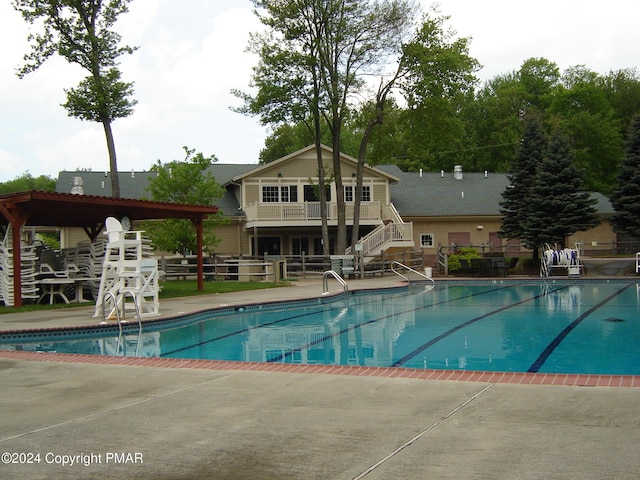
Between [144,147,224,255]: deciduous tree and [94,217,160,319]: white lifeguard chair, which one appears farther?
[144,147,224,255]: deciduous tree

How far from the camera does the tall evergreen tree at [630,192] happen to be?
3089cm

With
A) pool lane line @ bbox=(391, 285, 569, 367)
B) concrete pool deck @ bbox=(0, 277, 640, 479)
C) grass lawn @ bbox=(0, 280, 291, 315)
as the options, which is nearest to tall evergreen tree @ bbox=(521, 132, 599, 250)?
pool lane line @ bbox=(391, 285, 569, 367)

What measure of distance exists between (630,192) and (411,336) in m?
23.5

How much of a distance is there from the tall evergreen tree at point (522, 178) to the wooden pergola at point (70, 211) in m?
17.8

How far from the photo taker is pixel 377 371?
7.57 m

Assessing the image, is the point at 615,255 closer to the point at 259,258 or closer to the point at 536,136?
the point at 536,136

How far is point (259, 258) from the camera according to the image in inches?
1153

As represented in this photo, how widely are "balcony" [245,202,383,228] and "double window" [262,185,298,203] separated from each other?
4.55ft

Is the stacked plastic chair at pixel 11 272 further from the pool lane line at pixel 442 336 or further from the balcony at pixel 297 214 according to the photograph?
the balcony at pixel 297 214

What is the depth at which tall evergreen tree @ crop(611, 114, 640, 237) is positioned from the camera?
101 feet

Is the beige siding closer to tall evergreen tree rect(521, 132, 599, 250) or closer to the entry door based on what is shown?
the entry door

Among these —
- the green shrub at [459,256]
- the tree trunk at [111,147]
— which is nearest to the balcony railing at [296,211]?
the green shrub at [459,256]

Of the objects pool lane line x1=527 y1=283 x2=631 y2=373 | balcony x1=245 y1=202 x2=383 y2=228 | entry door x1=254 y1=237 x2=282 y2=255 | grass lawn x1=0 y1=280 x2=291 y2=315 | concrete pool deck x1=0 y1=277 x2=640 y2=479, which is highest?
balcony x1=245 y1=202 x2=383 y2=228

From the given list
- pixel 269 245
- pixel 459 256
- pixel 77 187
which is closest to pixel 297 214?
pixel 269 245
